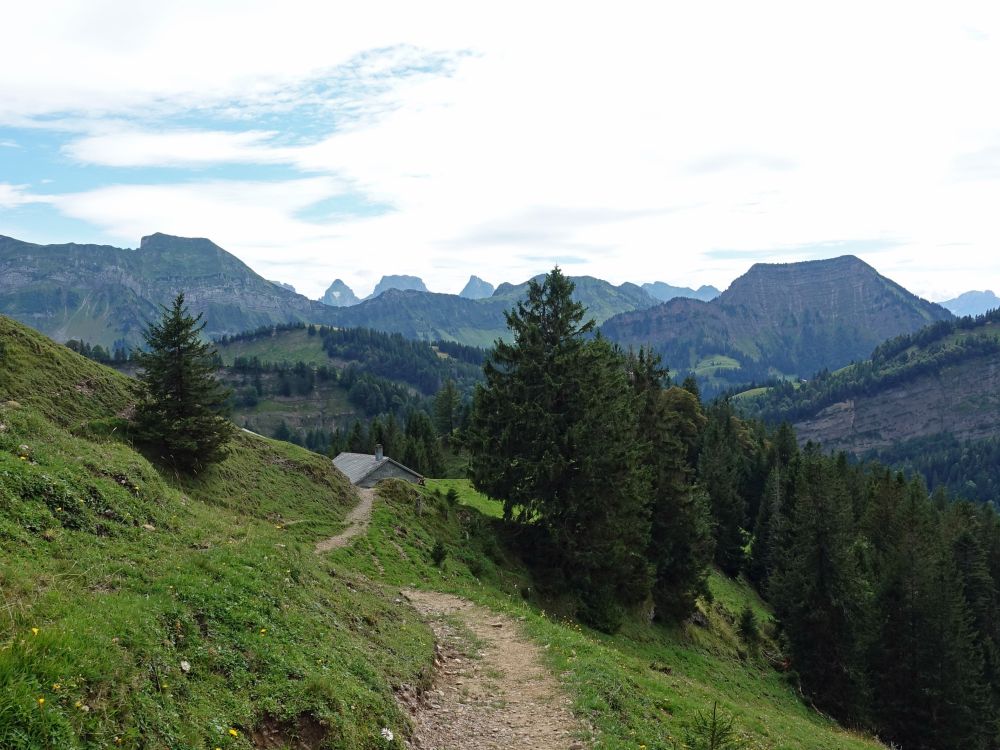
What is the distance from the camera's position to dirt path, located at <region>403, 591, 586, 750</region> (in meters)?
14.4

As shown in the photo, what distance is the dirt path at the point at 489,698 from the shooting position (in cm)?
1435

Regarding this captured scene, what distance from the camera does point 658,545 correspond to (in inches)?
1673

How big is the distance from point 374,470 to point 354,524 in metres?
26.6

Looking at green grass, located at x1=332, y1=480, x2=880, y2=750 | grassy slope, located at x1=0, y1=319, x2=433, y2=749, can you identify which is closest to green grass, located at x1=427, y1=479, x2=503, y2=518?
green grass, located at x1=332, y1=480, x2=880, y2=750

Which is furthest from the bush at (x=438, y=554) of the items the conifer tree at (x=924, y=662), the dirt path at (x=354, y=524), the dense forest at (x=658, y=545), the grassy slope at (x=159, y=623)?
the conifer tree at (x=924, y=662)

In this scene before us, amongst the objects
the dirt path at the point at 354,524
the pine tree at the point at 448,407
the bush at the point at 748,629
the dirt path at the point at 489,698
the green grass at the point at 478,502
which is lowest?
the bush at the point at 748,629

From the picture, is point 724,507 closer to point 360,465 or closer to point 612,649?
point 360,465

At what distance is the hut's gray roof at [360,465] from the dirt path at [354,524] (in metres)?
16.4

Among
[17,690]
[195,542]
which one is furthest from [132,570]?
[17,690]

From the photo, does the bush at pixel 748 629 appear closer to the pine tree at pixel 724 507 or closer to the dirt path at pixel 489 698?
the pine tree at pixel 724 507

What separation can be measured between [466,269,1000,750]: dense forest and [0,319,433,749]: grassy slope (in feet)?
48.5

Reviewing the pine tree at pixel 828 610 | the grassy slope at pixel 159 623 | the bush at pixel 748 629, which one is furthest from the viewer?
the bush at pixel 748 629

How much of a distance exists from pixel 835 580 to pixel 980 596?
100 ft

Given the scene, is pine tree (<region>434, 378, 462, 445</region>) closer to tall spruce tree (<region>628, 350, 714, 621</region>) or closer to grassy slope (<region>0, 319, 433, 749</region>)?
tall spruce tree (<region>628, 350, 714, 621</region>)
